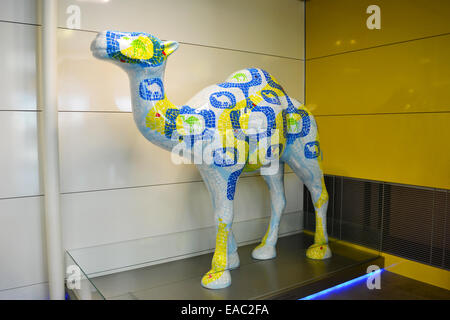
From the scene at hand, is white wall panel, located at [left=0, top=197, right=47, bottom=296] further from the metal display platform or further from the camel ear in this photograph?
the camel ear

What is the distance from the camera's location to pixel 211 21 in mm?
2119

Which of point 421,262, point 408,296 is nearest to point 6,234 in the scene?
point 408,296

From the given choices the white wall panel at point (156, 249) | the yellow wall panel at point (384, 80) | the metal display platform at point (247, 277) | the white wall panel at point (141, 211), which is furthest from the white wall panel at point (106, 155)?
the yellow wall panel at point (384, 80)

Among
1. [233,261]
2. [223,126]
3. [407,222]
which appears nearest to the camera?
[223,126]

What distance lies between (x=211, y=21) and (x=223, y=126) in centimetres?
85

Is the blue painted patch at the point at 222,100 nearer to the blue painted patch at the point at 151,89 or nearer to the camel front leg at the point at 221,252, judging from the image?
the blue painted patch at the point at 151,89

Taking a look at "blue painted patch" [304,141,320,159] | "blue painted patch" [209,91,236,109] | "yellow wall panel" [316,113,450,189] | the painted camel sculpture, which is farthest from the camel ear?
"yellow wall panel" [316,113,450,189]

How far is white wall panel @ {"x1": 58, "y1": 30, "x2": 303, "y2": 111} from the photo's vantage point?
Answer: 1715mm

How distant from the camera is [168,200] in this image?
2027mm

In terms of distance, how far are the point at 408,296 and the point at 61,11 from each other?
2.10m

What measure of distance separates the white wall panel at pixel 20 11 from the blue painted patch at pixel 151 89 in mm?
666

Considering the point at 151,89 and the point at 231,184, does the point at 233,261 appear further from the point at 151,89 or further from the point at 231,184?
the point at 151,89

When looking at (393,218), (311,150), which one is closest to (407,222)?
(393,218)

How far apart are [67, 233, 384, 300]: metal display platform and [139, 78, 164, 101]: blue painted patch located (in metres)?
0.77
